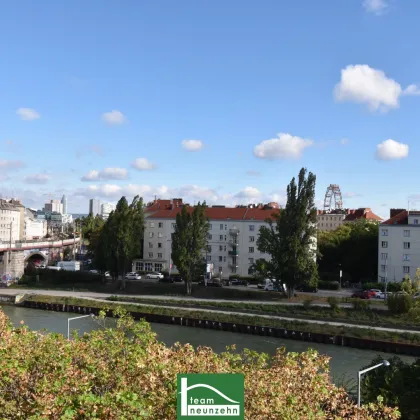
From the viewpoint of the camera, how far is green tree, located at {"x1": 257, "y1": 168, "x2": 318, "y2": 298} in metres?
52.3

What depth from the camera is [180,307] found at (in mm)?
50656

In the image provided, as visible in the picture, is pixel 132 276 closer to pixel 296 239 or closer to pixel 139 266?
pixel 139 266

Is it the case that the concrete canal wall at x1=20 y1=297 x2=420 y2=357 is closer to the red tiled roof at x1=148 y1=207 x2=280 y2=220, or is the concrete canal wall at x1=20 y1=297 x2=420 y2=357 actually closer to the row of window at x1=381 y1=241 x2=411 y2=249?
the red tiled roof at x1=148 y1=207 x2=280 y2=220

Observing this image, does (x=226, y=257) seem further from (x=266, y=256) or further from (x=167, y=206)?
(x=167, y=206)

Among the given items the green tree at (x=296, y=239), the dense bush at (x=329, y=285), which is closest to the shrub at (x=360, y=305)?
the green tree at (x=296, y=239)

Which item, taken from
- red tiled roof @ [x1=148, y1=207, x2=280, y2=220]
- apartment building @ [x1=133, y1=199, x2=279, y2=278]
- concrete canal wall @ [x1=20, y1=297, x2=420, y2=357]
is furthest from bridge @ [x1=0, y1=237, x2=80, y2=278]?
concrete canal wall @ [x1=20, y1=297, x2=420, y2=357]

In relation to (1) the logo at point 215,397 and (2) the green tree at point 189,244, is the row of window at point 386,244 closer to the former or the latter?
(2) the green tree at point 189,244

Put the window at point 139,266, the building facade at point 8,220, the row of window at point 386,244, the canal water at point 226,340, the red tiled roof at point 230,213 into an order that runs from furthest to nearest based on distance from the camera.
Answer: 1. the building facade at point 8,220
2. the window at point 139,266
3. the red tiled roof at point 230,213
4. the row of window at point 386,244
5. the canal water at point 226,340

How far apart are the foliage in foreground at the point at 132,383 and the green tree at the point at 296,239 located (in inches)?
1537

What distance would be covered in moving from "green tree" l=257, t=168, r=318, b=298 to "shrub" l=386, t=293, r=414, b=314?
29.8 feet

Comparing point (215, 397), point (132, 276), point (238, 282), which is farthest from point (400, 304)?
point (215, 397)

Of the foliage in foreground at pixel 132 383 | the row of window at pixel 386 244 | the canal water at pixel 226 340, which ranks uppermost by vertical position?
the row of window at pixel 386 244

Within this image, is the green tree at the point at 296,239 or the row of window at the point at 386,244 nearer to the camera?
the green tree at the point at 296,239

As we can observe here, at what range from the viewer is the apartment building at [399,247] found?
62656mm
